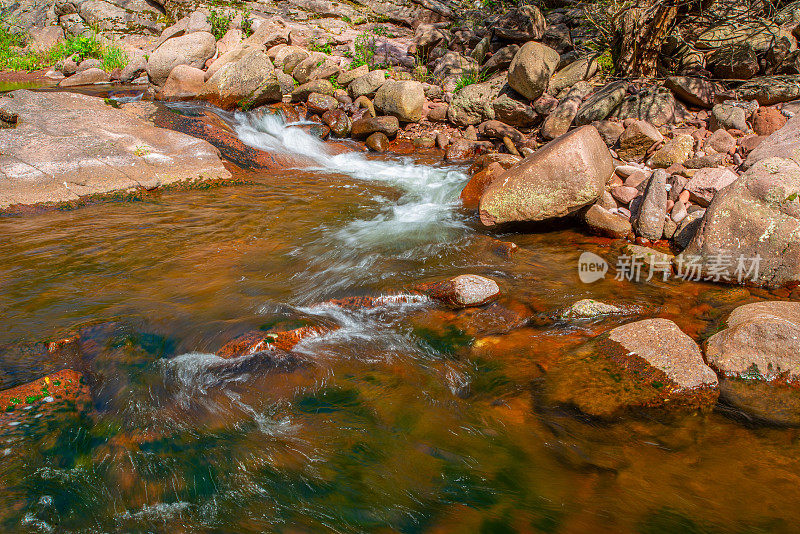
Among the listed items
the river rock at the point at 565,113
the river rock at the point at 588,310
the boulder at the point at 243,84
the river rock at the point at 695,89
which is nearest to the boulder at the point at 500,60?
the river rock at the point at 565,113

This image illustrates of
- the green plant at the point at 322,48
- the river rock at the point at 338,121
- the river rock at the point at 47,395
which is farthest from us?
the green plant at the point at 322,48

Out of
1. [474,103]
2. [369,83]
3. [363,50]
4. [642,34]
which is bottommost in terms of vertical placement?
[474,103]

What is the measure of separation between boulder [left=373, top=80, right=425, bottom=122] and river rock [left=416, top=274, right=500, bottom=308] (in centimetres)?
745

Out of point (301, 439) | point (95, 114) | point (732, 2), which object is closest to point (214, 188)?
point (95, 114)

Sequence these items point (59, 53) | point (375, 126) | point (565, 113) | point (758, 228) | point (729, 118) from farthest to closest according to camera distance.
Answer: point (59, 53), point (375, 126), point (565, 113), point (729, 118), point (758, 228)

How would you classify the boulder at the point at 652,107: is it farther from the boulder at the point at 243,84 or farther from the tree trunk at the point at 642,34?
the boulder at the point at 243,84

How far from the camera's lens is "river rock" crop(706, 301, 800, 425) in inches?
116

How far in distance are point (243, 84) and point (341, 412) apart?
10.00 m

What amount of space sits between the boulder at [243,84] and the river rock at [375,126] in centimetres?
247

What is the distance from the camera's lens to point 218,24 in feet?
51.1

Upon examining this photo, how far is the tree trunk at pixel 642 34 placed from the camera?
26.5 ft

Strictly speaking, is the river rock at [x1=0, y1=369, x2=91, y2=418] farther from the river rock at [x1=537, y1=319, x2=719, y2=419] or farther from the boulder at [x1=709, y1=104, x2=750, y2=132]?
the boulder at [x1=709, y1=104, x2=750, y2=132]

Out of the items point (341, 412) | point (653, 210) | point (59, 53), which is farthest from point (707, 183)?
point (59, 53)

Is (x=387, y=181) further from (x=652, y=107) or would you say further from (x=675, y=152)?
(x=652, y=107)
